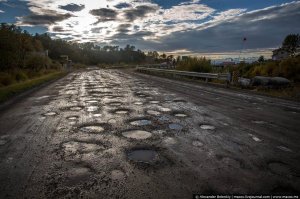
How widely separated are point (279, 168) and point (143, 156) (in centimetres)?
226

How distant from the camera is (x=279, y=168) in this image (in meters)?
4.01

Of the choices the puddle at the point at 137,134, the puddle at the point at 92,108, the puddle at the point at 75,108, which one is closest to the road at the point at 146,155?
the puddle at the point at 137,134

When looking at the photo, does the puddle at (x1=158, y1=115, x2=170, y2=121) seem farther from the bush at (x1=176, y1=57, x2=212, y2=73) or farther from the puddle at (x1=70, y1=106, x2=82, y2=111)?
the bush at (x1=176, y1=57, x2=212, y2=73)

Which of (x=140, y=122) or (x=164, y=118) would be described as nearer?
(x=140, y=122)

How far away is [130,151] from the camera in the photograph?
4742 millimetres

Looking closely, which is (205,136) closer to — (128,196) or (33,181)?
(128,196)

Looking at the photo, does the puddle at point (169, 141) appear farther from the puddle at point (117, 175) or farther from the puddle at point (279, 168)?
the puddle at point (279, 168)

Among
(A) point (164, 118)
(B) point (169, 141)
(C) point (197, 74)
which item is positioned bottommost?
(C) point (197, 74)

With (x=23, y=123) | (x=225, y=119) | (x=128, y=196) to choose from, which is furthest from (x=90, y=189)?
(x=225, y=119)

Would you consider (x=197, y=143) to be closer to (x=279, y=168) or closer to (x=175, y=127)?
(x=175, y=127)

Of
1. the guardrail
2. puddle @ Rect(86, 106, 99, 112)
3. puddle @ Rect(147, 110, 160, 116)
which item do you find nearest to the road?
puddle @ Rect(147, 110, 160, 116)

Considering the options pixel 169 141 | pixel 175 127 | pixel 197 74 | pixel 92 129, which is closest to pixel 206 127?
pixel 175 127

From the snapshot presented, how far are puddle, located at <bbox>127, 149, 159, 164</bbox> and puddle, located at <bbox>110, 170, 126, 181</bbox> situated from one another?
1.77 ft

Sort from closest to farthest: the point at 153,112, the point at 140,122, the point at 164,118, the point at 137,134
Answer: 1. the point at 137,134
2. the point at 140,122
3. the point at 164,118
4. the point at 153,112
